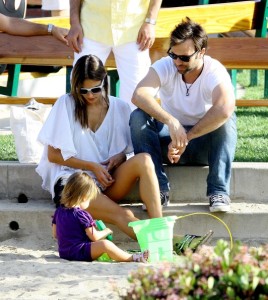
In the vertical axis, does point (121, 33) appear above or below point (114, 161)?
above

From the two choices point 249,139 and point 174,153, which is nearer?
point 174,153

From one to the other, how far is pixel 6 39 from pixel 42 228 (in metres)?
2.46

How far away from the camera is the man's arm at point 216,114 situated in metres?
6.43

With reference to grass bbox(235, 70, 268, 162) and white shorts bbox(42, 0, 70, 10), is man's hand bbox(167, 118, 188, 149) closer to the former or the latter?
grass bbox(235, 70, 268, 162)

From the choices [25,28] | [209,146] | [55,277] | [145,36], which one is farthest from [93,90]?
[55,277]

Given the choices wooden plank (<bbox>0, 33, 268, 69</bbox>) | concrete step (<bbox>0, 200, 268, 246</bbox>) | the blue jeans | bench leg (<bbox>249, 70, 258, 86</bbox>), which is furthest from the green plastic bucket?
bench leg (<bbox>249, 70, 258, 86</bbox>)

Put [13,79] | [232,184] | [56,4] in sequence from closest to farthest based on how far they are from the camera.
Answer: [232,184]
[56,4]
[13,79]

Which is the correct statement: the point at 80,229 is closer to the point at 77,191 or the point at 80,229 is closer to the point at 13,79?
the point at 77,191

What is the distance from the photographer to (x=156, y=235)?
19.9 ft

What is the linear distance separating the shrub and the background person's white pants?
3730 mm

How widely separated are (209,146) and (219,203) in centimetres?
42

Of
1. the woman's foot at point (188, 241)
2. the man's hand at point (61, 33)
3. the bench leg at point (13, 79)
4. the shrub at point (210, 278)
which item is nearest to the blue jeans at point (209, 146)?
the woman's foot at point (188, 241)

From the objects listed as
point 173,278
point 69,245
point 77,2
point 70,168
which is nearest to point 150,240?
point 69,245

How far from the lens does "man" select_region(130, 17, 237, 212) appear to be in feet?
21.2
